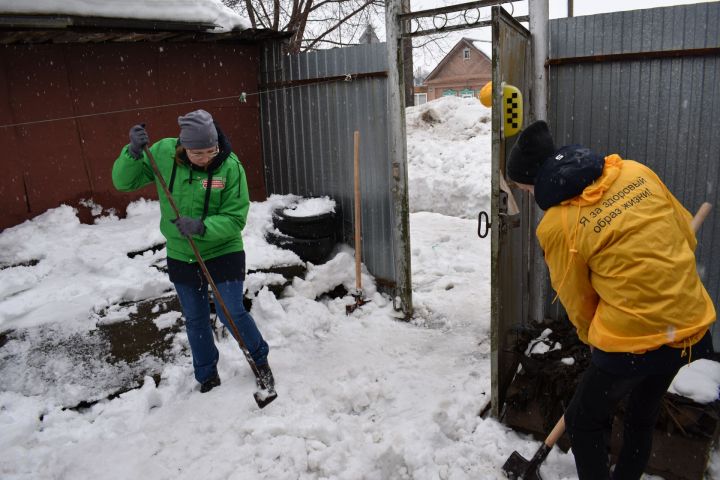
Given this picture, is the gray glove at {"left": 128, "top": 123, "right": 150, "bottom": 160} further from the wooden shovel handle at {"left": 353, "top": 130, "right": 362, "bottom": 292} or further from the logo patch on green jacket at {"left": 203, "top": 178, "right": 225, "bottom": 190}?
the wooden shovel handle at {"left": 353, "top": 130, "right": 362, "bottom": 292}

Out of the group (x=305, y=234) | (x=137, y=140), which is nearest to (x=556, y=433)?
(x=137, y=140)

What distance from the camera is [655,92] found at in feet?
13.3

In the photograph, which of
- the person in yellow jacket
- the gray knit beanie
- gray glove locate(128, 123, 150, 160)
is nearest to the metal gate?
the person in yellow jacket

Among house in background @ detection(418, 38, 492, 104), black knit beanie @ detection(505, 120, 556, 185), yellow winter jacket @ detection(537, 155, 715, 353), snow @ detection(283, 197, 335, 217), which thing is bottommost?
snow @ detection(283, 197, 335, 217)

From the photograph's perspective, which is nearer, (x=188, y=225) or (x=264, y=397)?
(x=188, y=225)

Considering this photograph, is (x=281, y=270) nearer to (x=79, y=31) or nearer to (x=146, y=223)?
(x=146, y=223)

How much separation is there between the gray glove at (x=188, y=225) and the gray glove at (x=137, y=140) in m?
0.56

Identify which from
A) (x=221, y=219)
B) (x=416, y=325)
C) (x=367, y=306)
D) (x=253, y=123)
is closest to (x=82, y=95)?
(x=253, y=123)

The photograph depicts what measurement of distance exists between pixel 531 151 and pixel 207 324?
9.28 feet

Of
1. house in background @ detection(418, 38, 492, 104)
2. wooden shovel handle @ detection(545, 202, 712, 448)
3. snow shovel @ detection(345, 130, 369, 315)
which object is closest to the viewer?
wooden shovel handle @ detection(545, 202, 712, 448)

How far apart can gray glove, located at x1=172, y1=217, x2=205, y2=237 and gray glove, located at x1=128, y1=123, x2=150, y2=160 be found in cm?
56

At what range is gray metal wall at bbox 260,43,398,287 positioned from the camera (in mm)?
5820

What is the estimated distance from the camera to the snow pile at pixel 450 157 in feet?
36.2

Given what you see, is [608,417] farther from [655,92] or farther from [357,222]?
[357,222]
